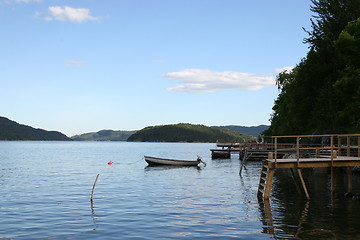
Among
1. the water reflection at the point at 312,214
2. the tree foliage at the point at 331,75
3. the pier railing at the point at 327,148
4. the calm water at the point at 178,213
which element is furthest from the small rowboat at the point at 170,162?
the water reflection at the point at 312,214

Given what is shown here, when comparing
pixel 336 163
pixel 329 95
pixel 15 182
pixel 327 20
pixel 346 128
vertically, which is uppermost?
pixel 327 20

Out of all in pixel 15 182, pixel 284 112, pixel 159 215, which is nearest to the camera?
pixel 159 215

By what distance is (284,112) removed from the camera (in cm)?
8475

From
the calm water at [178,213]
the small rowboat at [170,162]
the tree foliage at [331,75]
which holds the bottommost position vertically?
the calm water at [178,213]

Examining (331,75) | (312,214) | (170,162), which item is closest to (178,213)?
(312,214)

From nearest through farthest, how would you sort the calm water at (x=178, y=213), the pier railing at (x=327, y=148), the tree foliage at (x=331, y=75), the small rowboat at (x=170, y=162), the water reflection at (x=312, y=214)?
the water reflection at (x=312, y=214) → the calm water at (x=178, y=213) → the pier railing at (x=327, y=148) → the tree foliage at (x=331, y=75) → the small rowboat at (x=170, y=162)

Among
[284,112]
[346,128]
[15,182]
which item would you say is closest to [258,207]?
[15,182]

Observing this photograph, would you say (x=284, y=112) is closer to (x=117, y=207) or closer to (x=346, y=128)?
(x=346, y=128)

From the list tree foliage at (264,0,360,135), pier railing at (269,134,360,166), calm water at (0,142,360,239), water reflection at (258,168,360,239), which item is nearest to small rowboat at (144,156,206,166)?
pier railing at (269,134,360,166)

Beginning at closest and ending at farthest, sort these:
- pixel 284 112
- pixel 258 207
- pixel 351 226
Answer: pixel 351 226 → pixel 258 207 → pixel 284 112

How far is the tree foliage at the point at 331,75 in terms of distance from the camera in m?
40.7

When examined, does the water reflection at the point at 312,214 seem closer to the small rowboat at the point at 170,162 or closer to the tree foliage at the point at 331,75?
the tree foliage at the point at 331,75

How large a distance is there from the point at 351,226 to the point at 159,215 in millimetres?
9234

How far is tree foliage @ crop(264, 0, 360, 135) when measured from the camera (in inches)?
1603
